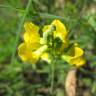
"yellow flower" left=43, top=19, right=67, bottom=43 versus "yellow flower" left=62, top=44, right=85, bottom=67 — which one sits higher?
"yellow flower" left=43, top=19, right=67, bottom=43

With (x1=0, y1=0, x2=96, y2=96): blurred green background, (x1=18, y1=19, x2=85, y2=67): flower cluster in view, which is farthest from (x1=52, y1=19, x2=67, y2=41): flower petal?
(x1=0, y1=0, x2=96, y2=96): blurred green background

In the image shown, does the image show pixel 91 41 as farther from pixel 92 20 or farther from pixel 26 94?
pixel 26 94

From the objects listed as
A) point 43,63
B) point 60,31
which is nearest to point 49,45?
point 60,31

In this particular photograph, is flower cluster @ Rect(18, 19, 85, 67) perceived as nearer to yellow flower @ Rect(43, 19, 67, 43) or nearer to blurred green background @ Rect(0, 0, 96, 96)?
yellow flower @ Rect(43, 19, 67, 43)

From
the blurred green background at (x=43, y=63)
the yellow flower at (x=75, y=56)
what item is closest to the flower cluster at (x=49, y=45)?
the yellow flower at (x=75, y=56)

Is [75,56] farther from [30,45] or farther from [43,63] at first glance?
[43,63]

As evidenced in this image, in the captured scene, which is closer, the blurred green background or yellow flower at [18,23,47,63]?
yellow flower at [18,23,47,63]

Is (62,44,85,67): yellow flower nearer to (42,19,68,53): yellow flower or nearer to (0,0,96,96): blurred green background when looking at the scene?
(42,19,68,53): yellow flower

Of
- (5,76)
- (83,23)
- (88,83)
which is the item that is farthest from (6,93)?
(83,23)
